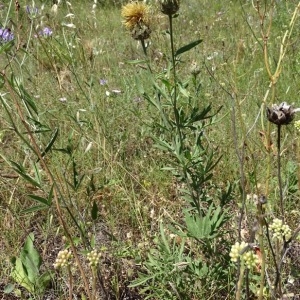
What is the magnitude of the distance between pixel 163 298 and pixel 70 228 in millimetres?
491

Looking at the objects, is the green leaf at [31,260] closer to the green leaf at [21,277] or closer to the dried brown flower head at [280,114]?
the green leaf at [21,277]

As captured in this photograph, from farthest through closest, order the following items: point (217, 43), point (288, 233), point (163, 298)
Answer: point (217, 43), point (163, 298), point (288, 233)

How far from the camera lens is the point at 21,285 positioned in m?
1.46

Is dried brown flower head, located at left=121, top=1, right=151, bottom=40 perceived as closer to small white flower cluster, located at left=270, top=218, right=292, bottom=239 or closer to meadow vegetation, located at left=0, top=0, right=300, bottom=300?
meadow vegetation, located at left=0, top=0, right=300, bottom=300

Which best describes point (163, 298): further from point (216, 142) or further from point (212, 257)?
point (216, 142)

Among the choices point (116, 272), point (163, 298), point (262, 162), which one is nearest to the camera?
point (163, 298)

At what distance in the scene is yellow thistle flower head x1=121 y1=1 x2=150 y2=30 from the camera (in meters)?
1.27

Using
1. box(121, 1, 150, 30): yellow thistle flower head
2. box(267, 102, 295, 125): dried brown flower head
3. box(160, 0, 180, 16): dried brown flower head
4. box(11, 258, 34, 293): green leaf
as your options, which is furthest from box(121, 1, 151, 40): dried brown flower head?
box(11, 258, 34, 293): green leaf

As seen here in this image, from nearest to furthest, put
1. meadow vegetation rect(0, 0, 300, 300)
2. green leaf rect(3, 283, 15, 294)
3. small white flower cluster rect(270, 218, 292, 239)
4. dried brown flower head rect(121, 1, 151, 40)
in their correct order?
small white flower cluster rect(270, 218, 292, 239), meadow vegetation rect(0, 0, 300, 300), dried brown flower head rect(121, 1, 151, 40), green leaf rect(3, 283, 15, 294)

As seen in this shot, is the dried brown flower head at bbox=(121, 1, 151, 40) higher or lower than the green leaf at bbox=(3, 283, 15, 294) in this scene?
higher

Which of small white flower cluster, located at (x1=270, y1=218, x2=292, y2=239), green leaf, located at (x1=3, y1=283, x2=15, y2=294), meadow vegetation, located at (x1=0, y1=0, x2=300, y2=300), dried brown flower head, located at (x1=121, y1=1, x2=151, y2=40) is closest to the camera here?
small white flower cluster, located at (x1=270, y1=218, x2=292, y2=239)

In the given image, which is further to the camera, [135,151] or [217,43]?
[217,43]

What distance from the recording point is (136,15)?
4.19ft

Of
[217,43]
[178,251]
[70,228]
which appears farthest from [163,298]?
[217,43]
